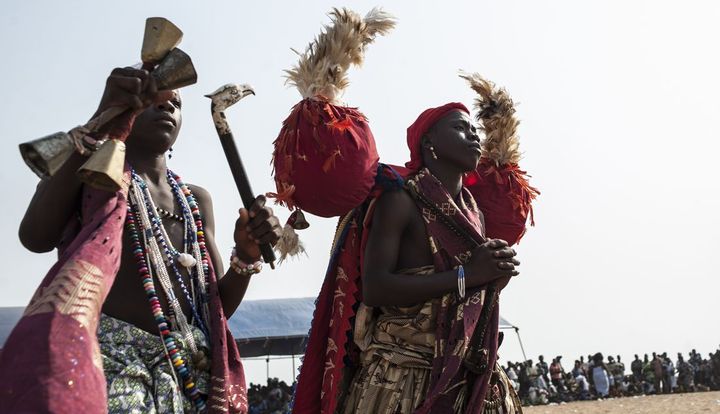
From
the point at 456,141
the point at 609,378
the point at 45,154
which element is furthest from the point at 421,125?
the point at 609,378

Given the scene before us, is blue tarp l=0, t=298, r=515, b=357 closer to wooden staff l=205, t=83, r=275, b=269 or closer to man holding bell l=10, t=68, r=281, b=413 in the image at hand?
man holding bell l=10, t=68, r=281, b=413

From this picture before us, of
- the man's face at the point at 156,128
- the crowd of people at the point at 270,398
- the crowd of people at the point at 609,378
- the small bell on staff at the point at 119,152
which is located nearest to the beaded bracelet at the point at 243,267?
the man's face at the point at 156,128

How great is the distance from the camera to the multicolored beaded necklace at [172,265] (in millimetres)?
3303

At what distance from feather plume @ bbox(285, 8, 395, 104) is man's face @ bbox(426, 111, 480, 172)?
27.5 inches

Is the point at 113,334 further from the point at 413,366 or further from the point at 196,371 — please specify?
the point at 413,366

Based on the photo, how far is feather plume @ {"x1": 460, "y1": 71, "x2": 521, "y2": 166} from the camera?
5.47 meters

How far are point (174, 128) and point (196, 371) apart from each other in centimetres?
98

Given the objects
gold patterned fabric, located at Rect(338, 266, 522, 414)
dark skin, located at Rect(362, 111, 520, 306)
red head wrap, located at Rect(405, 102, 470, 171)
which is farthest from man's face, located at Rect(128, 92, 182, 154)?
red head wrap, located at Rect(405, 102, 470, 171)

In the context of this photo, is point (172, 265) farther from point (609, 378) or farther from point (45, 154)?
point (609, 378)

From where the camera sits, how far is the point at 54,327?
94.8 inches

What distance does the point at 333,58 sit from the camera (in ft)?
14.8

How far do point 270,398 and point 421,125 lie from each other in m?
17.4

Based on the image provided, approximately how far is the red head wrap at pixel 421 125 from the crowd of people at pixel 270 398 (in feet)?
53.9

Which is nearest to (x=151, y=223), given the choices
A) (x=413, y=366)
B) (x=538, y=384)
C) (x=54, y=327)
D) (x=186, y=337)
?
(x=186, y=337)
